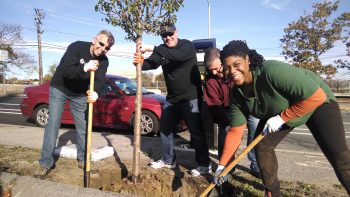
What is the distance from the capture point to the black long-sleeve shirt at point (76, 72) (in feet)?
14.0

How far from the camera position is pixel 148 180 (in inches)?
168

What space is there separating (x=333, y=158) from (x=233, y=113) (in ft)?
3.13

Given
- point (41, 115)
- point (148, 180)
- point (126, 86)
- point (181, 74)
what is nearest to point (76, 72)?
point (181, 74)

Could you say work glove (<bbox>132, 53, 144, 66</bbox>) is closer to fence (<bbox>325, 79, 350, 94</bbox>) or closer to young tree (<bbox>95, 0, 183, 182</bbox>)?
young tree (<bbox>95, 0, 183, 182</bbox>)

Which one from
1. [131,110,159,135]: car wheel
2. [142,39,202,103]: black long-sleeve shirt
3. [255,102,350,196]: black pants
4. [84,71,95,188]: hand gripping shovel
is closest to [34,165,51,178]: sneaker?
[84,71,95,188]: hand gripping shovel

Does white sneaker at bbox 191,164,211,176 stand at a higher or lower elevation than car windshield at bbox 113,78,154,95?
lower

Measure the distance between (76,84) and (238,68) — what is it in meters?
2.49

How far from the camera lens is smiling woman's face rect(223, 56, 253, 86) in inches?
112

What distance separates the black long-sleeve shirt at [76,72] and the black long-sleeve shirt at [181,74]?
1.97ft

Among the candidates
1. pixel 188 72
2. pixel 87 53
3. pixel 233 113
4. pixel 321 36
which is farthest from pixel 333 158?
pixel 321 36

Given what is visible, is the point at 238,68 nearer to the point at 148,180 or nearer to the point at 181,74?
the point at 181,74

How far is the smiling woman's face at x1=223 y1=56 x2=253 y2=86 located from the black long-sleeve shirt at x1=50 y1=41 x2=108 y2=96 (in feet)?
6.58

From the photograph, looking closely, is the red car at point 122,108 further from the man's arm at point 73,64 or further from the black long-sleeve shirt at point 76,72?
the man's arm at point 73,64

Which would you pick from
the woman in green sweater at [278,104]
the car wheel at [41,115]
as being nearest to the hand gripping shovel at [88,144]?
the woman in green sweater at [278,104]
